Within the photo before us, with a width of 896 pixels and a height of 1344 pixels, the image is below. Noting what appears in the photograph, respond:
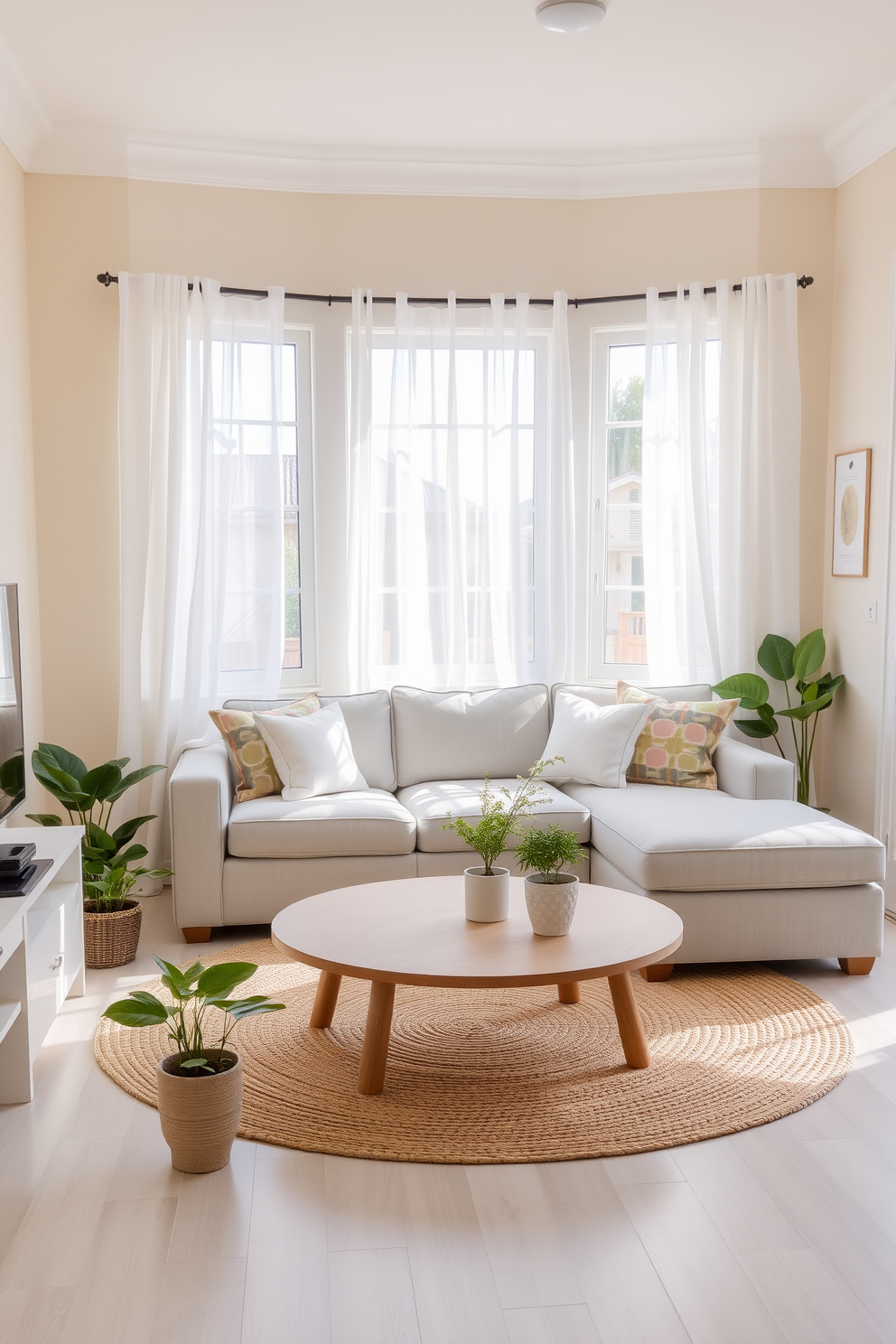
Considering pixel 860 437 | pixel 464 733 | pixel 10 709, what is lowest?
pixel 464 733

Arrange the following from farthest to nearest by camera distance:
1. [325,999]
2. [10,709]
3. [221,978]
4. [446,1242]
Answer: [10,709] → [325,999] → [221,978] → [446,1242]

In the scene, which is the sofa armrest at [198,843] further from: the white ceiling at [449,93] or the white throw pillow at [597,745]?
the white ceiling at [449,93]

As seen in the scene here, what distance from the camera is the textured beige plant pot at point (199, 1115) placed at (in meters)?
2.38

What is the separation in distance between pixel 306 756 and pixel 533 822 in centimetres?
89

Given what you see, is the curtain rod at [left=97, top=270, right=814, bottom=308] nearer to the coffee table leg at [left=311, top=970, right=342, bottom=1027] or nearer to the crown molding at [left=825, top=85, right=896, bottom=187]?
the crown molding at [left=825, top=85, right=896, bottom=187]

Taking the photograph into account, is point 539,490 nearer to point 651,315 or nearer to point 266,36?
point 651,315

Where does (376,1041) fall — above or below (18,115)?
below

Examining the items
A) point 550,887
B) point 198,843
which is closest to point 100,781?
point 198,843

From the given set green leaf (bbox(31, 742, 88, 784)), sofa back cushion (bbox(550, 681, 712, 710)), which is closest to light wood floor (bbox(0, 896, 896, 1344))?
green leaf (bbox(31, 742, 88, 784))

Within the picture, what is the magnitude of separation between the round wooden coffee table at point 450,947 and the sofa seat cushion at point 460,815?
72 cm

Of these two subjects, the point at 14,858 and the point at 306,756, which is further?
the point at 306,756

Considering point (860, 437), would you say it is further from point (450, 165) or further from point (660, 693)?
point (450, 165)

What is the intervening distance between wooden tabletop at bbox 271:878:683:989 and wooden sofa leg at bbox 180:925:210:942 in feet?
2.82

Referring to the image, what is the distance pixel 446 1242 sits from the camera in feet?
7.20
